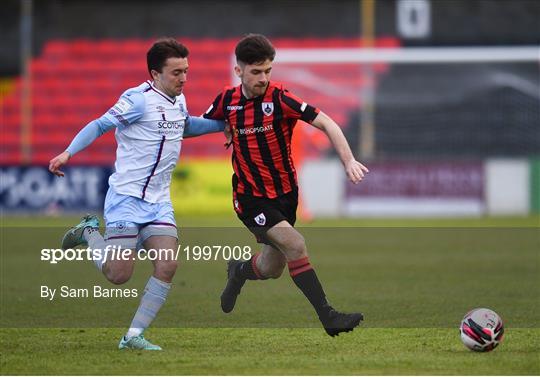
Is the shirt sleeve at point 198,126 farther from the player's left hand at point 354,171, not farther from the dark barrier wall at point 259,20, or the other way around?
the dark barrier wall at point 259,20

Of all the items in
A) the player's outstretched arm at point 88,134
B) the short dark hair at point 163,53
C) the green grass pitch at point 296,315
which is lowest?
the green grass pitch at point 296,315

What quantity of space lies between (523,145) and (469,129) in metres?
1.23

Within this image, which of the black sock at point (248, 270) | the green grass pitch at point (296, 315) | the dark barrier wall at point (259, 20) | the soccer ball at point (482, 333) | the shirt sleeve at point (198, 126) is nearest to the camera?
the green grass pitch at point (296, 315)

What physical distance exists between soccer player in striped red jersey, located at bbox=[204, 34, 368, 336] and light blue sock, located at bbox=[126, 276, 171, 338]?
79 cm

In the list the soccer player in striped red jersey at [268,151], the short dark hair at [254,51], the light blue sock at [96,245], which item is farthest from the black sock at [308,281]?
the short dark hair at [254,51]

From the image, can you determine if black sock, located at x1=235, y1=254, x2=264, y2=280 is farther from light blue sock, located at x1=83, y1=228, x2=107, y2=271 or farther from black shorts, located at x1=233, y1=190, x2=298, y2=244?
light blue sock, located at x1=83, y1=228, x2=107, y2=271

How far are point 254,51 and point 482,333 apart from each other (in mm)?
2288

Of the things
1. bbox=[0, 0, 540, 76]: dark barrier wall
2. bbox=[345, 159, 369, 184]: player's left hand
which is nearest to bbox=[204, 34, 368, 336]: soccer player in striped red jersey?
bbox=[345, 159, 369, 184]: player's left hand

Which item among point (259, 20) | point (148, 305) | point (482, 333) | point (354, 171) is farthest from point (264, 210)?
point (259, 20)

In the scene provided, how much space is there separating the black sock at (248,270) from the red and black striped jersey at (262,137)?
0.74 m

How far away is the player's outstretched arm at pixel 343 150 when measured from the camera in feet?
21.8

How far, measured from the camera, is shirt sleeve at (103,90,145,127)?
6.85m

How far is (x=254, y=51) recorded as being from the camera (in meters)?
6.97

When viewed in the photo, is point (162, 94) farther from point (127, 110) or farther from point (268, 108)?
point (268, 108)
